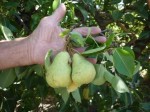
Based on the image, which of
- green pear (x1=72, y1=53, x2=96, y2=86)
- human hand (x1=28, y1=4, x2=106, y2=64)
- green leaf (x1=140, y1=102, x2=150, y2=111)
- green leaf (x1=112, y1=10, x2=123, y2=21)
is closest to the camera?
green pear (x1=72, y1=53, x2=96, y2=86)

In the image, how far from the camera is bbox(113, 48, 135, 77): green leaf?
1.16 metres

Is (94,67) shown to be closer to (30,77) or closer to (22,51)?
(22,51)

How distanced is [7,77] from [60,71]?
48 cm

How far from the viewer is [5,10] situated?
2.01 meters

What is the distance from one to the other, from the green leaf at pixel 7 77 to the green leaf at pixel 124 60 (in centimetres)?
56

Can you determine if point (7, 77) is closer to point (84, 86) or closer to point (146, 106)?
point (84, 86)

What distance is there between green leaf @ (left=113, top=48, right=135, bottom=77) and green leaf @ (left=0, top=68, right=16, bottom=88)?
21.9 inches

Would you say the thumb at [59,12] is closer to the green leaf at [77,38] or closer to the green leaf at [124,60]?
the green leaf at [77,38]

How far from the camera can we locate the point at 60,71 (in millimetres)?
1139

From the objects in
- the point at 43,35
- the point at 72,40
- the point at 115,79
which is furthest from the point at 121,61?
the point at 43,35

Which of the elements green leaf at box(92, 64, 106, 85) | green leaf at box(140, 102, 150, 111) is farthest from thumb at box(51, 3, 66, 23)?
green leaf at box(140, 102, 150, 111)

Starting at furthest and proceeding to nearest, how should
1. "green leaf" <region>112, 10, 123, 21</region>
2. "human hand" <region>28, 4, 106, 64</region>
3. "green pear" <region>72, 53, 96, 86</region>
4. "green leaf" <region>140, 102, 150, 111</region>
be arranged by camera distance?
"green leaf" <region>112, 10, 123, 21</region> → "green leaf" <region>140, 102, 150, 111</region> → "human hand" <region>28, 4, 106, 64</region> → "green pear" <region>72, 53, 96, 86</region>

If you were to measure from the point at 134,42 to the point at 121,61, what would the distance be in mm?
1205

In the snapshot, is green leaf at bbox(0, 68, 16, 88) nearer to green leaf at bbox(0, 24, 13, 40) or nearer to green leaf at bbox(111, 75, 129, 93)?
green leaf at bbox(0, 24, 13, 40)
